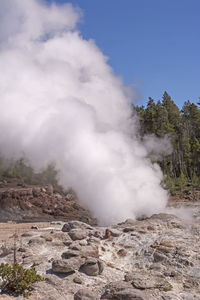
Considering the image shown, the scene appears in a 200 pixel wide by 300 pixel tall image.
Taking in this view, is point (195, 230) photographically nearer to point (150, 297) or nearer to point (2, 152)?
point (150, 297)

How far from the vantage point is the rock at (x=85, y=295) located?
6031 millimetres

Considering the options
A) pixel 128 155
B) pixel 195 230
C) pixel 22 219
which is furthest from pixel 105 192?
pixel 195 230

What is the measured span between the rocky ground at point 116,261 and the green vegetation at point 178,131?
22.2 m

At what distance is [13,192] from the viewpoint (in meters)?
15.4

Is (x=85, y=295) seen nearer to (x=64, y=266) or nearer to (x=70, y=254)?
(x=64, y=266)

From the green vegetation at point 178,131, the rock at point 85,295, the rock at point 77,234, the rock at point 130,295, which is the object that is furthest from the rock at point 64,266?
the green vegetation at point 178,131

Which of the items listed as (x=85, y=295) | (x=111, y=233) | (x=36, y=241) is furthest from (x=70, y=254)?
(x=111, y=233)

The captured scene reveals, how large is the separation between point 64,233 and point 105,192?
4536 millimetres

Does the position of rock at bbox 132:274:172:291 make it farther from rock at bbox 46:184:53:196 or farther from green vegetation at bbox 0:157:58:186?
green vegetation at bbox 0:157:58:186

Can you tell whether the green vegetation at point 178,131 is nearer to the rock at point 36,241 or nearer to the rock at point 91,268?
the rock at point 36,241

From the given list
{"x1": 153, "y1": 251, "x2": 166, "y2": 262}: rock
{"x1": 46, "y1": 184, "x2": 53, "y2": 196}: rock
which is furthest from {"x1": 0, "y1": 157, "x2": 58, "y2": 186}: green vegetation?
{"x1": 153, "y1": 251, "x2": 166, "y2": 262}: rock

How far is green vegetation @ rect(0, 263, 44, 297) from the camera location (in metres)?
6.18

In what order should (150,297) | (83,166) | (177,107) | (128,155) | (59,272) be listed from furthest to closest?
(177,107)
(128,155)
(83,166)
(59,272)
(150,297)

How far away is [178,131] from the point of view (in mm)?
40500
